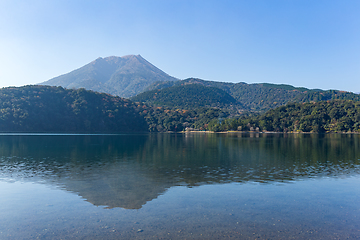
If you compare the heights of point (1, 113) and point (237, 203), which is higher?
point (1, 113)

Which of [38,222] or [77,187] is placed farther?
[77,187]

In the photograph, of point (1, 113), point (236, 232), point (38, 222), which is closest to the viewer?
point (236, 232)

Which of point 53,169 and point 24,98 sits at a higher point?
point 24,98

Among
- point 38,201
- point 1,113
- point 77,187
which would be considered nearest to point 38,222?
point 38,201

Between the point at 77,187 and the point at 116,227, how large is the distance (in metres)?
11.6

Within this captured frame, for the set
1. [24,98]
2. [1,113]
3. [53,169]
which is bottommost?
[53,169]

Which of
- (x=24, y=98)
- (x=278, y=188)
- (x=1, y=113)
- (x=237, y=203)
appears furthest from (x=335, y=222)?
(x=24, y=98)

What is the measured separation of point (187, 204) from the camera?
19.0 metres

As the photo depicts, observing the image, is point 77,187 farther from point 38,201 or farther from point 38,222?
point 38,222

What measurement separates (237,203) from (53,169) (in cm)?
2631

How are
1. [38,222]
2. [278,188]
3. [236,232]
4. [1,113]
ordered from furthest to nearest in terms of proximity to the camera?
[1,113], [278,188], [38,222], [236,232]

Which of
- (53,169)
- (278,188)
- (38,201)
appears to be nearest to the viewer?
(38,201)

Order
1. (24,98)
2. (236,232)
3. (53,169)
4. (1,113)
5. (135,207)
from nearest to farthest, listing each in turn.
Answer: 1. (236,232)
2. (135,207)
3. (53,169)
4. (1,113)
5. (24,98)

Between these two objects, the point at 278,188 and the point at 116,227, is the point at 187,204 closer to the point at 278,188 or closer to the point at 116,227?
the point at 116,227
